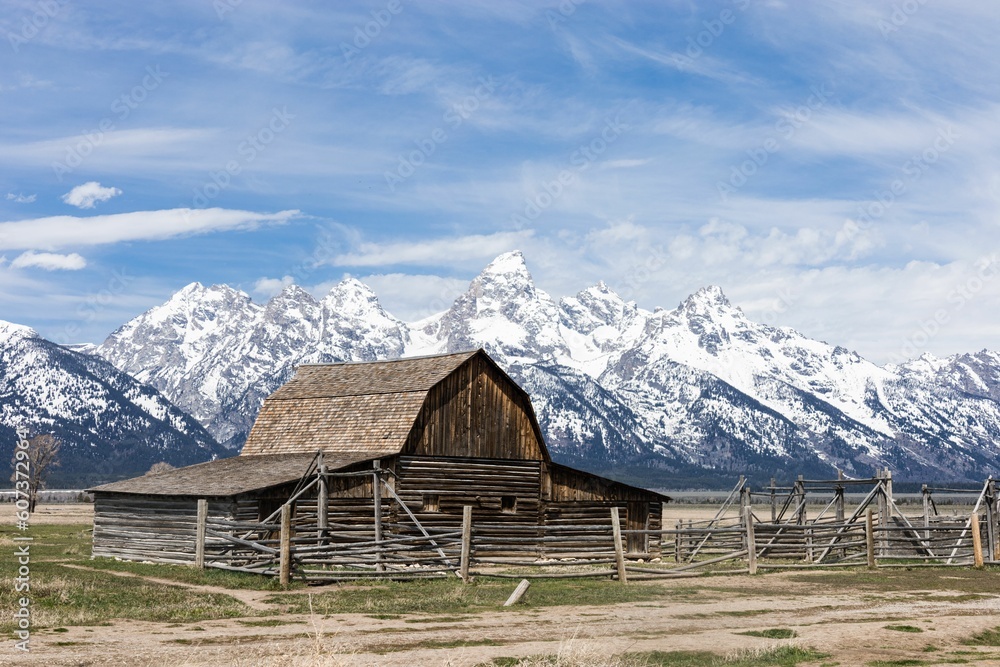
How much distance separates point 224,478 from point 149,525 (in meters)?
2.74

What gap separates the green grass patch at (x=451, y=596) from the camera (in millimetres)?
23453

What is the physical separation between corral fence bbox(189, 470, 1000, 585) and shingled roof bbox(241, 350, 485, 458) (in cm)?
326

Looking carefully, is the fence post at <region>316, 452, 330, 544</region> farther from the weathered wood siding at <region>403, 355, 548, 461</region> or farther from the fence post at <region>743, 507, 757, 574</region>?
the fence post at <region>743, 507, 757, 574</region>

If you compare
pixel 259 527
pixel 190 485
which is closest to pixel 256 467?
pixel 190 485

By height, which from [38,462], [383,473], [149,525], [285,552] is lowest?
[285,552]

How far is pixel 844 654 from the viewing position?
18500mm

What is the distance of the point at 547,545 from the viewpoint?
103 feet

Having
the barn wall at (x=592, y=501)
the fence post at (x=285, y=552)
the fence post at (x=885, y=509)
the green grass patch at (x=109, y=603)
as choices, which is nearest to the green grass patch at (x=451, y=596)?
the fence post at (x=285, y=552)

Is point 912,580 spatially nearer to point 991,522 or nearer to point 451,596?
point 991,522

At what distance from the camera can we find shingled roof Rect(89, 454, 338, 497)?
35.8 meters

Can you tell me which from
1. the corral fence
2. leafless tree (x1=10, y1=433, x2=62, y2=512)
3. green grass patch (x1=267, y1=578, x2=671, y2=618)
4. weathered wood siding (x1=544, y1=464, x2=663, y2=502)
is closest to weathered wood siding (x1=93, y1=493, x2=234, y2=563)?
the corral fence

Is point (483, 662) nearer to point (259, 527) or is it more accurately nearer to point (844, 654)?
point (844, 654)

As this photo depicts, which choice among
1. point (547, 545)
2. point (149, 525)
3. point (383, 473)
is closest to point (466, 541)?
point (547, 545)

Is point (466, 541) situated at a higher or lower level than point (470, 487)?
lower
